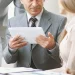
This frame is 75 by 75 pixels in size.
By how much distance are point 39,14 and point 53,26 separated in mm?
158

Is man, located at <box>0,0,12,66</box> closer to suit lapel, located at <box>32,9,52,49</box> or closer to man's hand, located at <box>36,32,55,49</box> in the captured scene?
suit lapel, located at <box>32,9,52,49</box>

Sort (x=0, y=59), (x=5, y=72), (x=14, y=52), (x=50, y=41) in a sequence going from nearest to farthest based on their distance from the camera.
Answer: (x=5, y=72) → (x=50, y=41) → (x=14, y=52) → (x=0, y=59)

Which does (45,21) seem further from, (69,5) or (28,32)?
(69,5)

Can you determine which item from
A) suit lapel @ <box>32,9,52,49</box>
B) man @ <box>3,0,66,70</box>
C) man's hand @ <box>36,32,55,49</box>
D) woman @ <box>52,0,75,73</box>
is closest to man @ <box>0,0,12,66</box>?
man @ <box>3,0,66,70</box>

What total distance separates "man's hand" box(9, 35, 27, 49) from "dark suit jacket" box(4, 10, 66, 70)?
0.09m

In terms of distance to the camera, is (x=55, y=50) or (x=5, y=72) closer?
(x=5, y=72)

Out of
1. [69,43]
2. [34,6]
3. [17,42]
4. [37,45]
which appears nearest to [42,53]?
[37,45]

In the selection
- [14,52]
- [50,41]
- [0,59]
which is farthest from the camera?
[0,59]

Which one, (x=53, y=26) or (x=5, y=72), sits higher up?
(x=53, y=26)

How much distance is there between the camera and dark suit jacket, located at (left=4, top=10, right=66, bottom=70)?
191 centimetres

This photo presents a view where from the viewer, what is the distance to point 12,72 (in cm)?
118

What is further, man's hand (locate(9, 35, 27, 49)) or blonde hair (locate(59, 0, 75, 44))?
man's hand (locate(9, 35, 27, 49))

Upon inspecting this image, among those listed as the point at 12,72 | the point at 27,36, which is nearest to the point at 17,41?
the point at 27,36

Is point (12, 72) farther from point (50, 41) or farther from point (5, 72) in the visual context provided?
point (50, 41)
